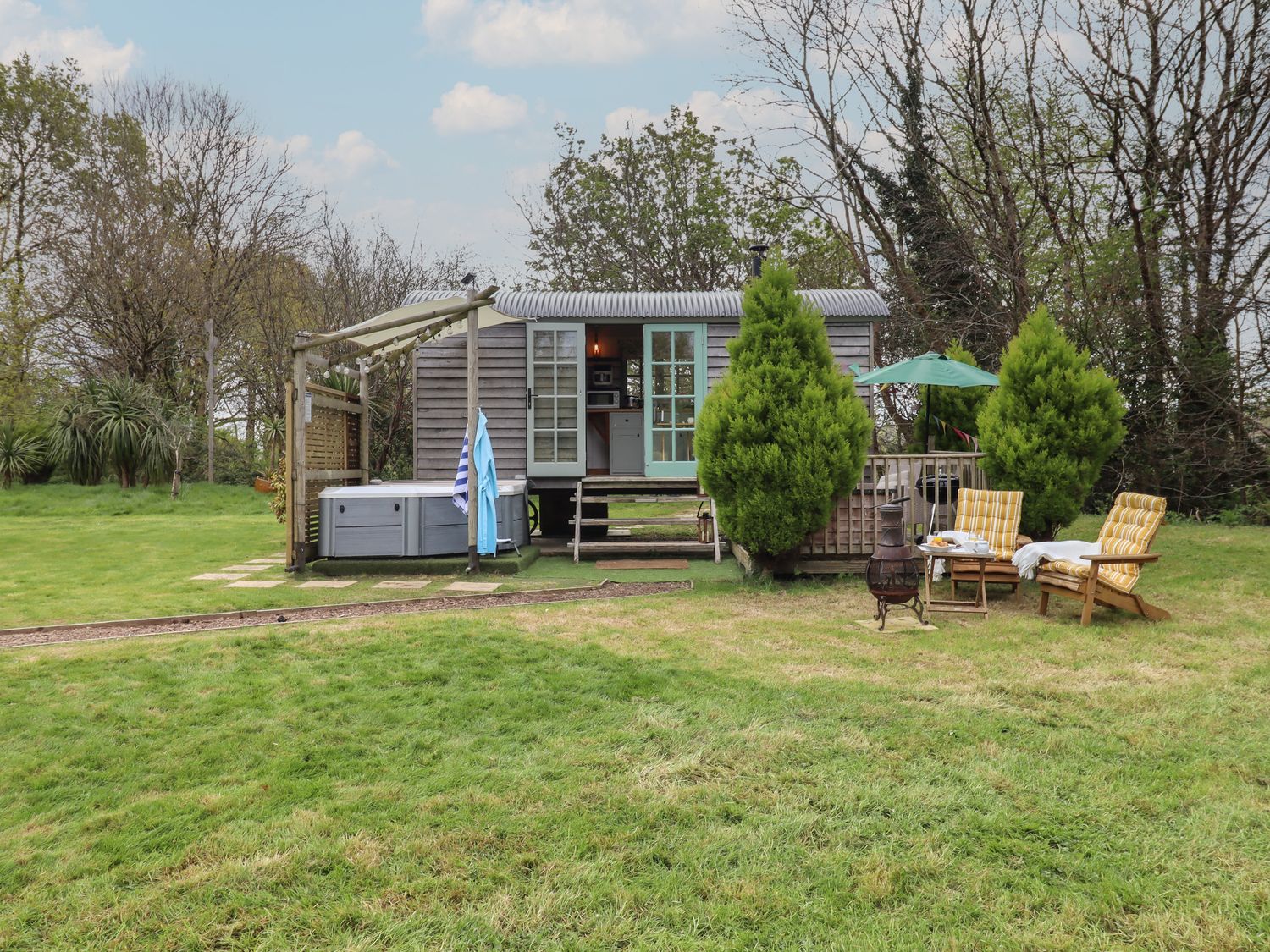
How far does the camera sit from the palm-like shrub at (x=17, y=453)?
1305cm

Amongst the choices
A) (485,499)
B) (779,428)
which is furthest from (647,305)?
(779,428)

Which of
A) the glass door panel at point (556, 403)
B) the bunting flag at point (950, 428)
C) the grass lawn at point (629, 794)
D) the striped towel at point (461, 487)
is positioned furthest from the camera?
the glass door panel at point (556, 403)

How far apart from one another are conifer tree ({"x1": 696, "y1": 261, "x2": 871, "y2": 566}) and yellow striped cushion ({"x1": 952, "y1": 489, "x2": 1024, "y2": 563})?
865 mm

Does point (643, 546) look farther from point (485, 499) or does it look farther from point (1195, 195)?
point (1195, 195)

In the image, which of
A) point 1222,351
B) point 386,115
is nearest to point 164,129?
point 386,115

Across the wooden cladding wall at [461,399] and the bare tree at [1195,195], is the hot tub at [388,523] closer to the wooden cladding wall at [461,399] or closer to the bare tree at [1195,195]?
the wooden cladding wall at [461,399]

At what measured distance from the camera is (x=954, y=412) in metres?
9.12

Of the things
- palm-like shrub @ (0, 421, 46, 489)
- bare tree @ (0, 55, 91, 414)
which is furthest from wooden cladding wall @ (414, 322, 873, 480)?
bare tree @ (0, 55, 91, 414)

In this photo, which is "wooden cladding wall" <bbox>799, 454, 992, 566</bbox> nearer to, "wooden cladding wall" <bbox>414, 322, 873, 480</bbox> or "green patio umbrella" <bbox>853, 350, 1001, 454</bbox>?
A: "green patio umbrella" <bbox>853, 350, 1001, 454</bbox>

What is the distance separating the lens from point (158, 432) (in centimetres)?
1350

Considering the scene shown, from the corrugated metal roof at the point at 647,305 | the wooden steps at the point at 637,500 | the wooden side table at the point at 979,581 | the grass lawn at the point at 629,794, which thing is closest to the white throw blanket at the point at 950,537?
the wooden side table at the point at 979,581

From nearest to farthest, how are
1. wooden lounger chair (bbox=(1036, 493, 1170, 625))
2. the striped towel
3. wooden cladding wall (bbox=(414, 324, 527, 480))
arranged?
wooden lounger chair (bbox=(1036, 493, 1170, 625)) < the striped towel < wooden cladding wall (bbox=(414, 324, 527, 480))

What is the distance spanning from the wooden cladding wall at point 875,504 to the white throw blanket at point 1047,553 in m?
1.08

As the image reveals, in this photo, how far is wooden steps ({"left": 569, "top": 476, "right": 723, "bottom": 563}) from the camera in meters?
8.44
